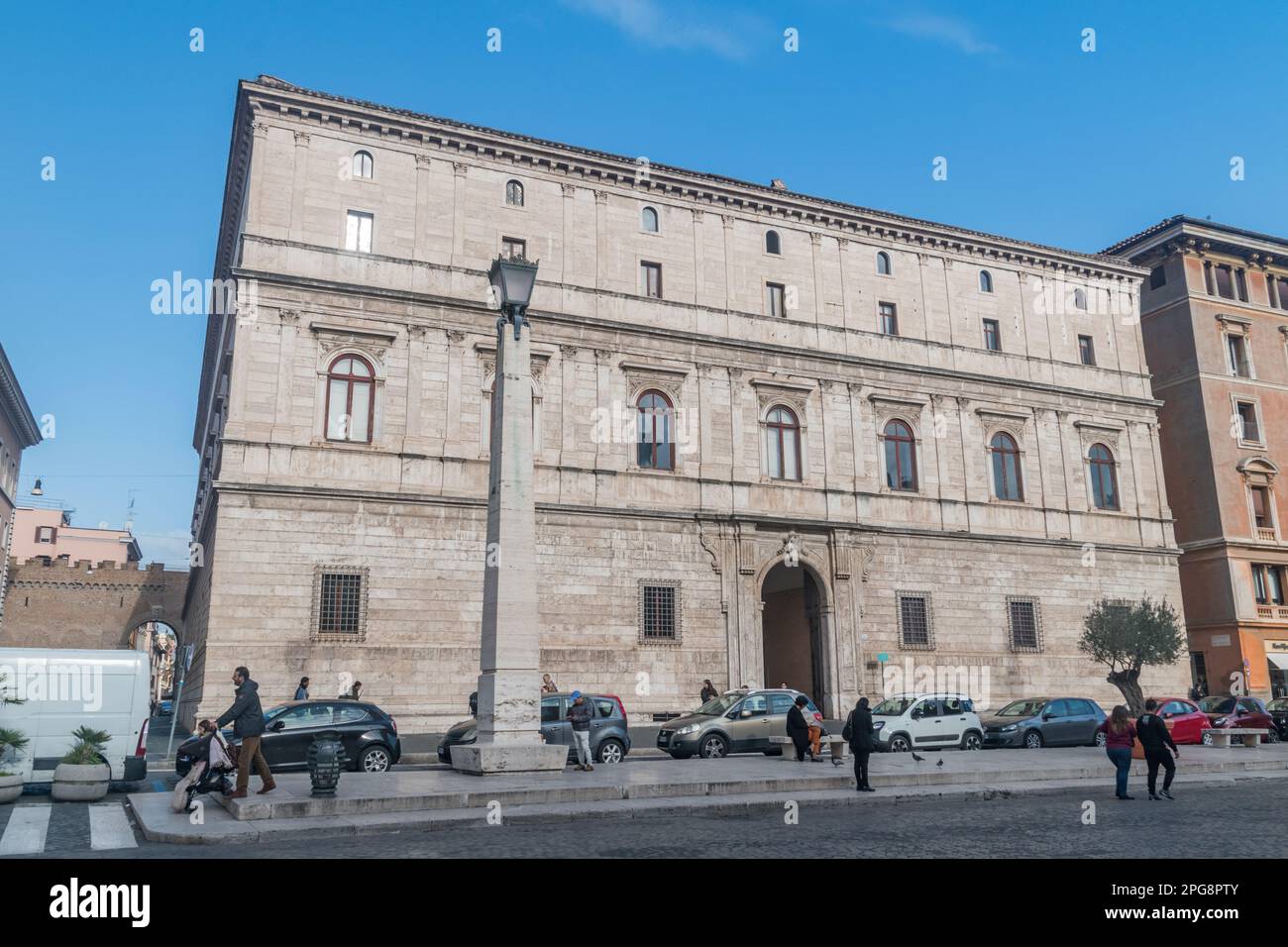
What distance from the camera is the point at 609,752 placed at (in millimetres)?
20469

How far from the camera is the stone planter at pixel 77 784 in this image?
575 inches

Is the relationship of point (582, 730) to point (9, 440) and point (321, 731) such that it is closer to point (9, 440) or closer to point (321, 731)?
point (321, 731)

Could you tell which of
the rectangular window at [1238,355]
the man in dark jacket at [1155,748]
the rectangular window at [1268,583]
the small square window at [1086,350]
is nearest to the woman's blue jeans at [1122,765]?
the man in dark jacket at [1155,748]

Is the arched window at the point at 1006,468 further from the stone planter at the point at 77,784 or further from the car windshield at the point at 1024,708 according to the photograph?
the stone planter at the point at 77,784

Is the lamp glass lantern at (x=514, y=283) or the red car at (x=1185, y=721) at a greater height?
the lamp glass lantern at (x=514, y=283)

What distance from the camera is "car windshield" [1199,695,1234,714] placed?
28.8 meters

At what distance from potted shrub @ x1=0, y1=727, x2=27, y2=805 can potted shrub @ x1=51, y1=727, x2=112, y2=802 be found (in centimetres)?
Answer: 53

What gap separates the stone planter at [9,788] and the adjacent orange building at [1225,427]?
3929cm

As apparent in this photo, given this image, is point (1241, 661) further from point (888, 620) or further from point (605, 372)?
point (605, 372)

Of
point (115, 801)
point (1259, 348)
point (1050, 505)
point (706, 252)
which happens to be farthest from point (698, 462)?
point (1259, 348)

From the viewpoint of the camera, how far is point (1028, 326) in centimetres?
3666

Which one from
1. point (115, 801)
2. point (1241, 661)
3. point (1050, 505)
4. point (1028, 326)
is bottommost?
point (115, 801)

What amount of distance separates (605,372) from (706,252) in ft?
18.9

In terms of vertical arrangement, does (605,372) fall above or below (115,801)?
above
